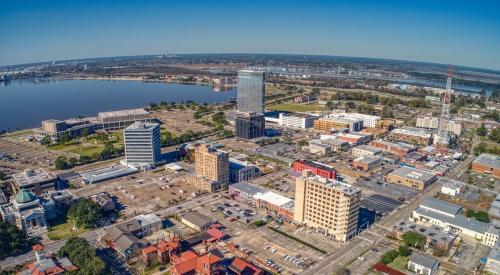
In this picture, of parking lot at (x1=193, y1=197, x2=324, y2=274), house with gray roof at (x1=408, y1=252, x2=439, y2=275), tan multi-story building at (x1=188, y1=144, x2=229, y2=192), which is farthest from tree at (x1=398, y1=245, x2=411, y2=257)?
tan multi-story building at (x1=188, y1=144, x2=229, y2=192)

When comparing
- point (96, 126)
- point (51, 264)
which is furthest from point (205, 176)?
point (96, 126)

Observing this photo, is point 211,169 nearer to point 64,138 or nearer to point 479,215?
point 479,215

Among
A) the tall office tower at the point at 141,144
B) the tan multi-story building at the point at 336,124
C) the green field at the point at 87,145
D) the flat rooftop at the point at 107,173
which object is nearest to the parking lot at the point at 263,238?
the tall office tower at the point at 141,144

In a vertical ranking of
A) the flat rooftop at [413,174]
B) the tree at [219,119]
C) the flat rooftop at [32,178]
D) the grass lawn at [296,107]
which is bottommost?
the flat rooftop at [413,174]

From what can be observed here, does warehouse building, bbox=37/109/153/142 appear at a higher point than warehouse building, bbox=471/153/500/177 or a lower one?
higher

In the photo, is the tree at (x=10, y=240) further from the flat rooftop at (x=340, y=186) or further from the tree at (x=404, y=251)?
the tree at (x=404, y=251)

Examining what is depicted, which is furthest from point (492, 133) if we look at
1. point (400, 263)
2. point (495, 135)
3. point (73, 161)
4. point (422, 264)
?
point (73, 161)

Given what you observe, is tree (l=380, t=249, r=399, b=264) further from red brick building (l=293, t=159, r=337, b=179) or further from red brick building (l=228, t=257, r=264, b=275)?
red brick building (l=293, t=159, r=337, b=179)
